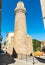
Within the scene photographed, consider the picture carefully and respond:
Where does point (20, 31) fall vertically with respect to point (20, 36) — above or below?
above

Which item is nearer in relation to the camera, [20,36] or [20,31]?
[20,36]

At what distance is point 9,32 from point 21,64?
32.0 m

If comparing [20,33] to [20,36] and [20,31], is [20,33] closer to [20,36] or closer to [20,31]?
[20,31]

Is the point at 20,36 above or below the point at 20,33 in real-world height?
below

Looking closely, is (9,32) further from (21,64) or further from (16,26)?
(21,64)

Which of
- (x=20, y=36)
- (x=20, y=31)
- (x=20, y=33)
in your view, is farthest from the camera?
(x=20, y=31)

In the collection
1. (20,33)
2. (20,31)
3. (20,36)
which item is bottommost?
(20,36)

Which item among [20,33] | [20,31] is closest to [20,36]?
[20,33]

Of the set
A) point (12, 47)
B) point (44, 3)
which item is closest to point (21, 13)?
point (12, 47)

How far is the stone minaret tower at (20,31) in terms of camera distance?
29556 mm

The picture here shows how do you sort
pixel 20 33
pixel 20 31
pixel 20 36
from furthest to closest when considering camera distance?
pixel 20 31 < pixel 20 33 < pixel 20 36

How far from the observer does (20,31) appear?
30.3m

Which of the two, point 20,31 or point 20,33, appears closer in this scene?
point 20,33

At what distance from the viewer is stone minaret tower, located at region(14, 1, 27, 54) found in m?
29.6
